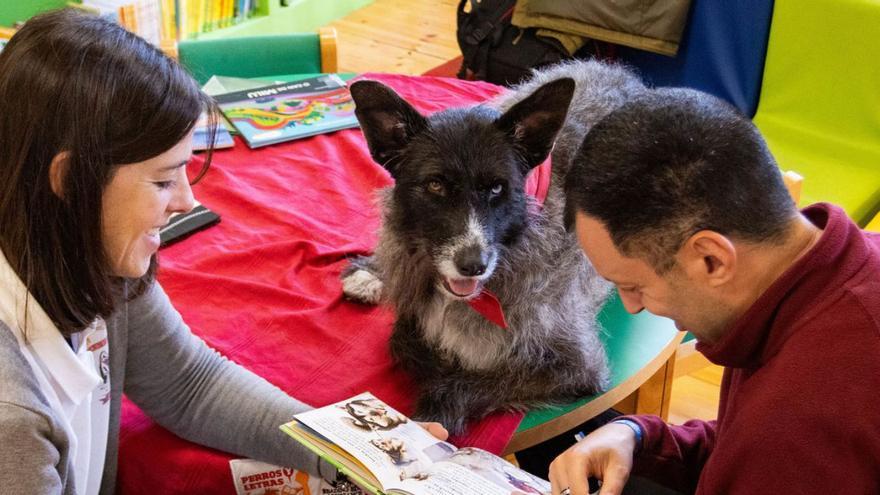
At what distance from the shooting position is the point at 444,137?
1581 millimetres

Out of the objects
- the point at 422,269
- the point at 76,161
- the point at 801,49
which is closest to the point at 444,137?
the point at 422,269

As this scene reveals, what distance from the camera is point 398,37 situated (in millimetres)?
5211

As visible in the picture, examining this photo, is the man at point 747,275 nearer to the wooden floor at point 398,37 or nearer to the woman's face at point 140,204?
the woman's face at point 140,204

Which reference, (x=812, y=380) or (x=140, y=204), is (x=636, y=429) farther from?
(x=140, y=204)

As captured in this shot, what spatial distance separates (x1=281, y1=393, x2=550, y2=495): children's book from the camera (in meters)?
1.30

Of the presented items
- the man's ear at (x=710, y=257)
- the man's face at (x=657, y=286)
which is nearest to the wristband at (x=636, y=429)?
the man's face at (x=657, y=286)

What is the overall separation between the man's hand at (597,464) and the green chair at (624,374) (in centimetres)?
26

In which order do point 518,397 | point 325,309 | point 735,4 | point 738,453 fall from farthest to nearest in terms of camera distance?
1. point 735,4
2. point 325,309
3. point 518,397
4. point 738,453

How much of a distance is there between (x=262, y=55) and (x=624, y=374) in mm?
1842

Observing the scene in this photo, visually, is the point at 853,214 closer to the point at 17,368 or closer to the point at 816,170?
the point at 816,170

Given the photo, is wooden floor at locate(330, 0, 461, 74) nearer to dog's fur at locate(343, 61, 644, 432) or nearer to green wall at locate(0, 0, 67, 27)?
green wall at locate(0, 0, 67, 27)

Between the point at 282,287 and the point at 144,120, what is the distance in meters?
0.92

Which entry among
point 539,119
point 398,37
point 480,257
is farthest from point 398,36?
point 480,257

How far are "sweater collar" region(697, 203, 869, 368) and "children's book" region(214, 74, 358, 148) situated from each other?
1.72 m
